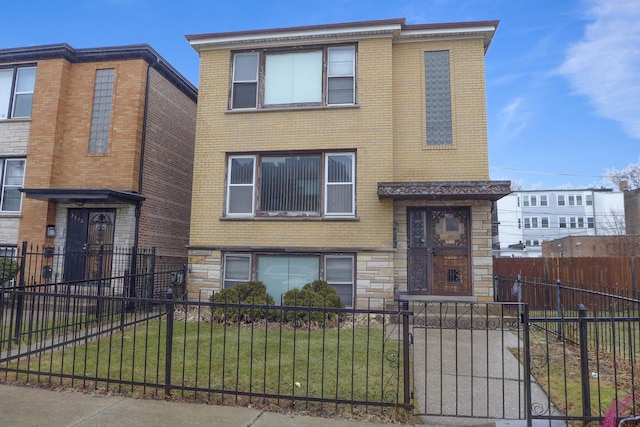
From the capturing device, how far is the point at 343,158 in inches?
440

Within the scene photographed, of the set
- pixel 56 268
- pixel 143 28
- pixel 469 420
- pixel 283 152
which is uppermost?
pixel 143 28

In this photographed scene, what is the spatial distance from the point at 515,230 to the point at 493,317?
46.0 metres

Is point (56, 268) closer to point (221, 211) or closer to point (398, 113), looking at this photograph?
point (221, 211)

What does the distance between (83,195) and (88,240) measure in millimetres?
1669

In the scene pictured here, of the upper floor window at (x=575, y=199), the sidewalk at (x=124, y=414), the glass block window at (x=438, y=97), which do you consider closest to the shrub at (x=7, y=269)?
the sidewalk at (x=124, y=414)

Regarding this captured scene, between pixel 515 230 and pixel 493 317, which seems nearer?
pixel 493 317

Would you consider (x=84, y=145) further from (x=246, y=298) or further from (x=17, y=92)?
(x=246, y=298)

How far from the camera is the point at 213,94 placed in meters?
11.9

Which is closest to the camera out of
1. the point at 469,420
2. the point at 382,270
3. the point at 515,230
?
the point at 469,420

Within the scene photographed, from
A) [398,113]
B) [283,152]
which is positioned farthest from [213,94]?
[398,113]

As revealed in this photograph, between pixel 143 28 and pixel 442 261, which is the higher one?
pixel 143 28

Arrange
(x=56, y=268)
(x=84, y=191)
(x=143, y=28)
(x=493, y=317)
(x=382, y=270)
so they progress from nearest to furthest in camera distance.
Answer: (x=493, y=317), (x=382, y=270), (x=84, y=191), (x=56, y=268), (x=143, y=28)

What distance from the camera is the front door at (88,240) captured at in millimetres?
11938

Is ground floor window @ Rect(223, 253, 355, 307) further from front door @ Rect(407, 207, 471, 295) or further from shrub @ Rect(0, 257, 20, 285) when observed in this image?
shrub @ Rect(0, 257, 20, 285)
